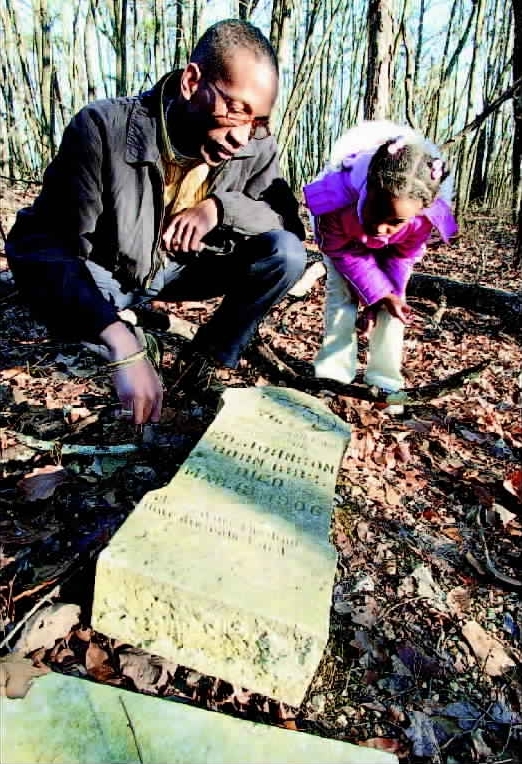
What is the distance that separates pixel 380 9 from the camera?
4.82 m

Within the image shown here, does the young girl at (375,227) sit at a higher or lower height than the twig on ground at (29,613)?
higher

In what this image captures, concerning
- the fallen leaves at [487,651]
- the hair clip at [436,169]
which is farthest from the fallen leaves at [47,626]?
the hair clip at [436,169]

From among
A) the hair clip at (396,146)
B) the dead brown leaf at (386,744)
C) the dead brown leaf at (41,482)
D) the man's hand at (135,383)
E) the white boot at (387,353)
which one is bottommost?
the dead brown leaf at (386,744)

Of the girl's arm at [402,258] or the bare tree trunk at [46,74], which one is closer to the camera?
the girl's arm at [402,258]

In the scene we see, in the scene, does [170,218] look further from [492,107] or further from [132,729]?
[492,107]

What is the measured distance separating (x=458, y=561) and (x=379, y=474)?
522 mm

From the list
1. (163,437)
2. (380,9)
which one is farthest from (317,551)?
(380,9)

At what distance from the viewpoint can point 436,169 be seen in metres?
2.67

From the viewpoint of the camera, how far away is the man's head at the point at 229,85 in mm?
2035

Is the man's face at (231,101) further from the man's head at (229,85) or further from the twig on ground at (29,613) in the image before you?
the twig on ground at (29,613)

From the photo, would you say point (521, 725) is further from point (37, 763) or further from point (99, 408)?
point (99, 408)

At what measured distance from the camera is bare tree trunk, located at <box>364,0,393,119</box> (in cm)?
485

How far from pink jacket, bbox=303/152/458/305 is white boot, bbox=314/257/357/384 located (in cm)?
7

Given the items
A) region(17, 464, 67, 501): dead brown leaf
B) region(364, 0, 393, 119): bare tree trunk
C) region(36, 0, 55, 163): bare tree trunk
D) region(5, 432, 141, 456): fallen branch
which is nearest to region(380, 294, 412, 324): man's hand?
region(5, 432, 141, 456): fallen branch
